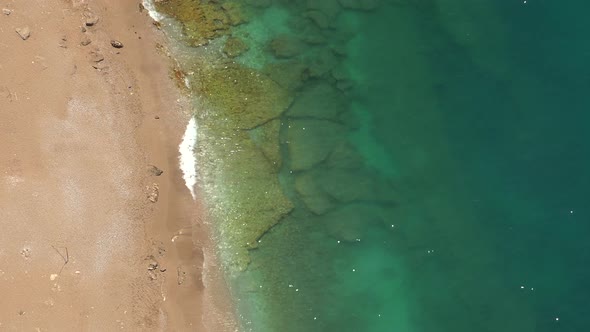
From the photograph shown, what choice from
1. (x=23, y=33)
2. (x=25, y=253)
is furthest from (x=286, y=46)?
(x=25, y=253)

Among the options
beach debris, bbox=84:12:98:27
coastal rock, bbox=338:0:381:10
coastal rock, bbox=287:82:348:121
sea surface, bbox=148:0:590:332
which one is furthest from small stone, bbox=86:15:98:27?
coastal rock, bbox=338:0:381:10

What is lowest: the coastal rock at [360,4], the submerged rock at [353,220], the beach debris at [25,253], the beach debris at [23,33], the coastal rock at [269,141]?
the beach debris at [25,253]

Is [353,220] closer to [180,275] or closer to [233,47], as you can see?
[180,275]

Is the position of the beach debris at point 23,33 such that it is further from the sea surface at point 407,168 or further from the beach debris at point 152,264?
the beach debris at point 152,264

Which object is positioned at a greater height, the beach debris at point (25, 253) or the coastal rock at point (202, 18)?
the coastal rock at point (202, 18)

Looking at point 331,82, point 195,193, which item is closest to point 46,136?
point 195,193

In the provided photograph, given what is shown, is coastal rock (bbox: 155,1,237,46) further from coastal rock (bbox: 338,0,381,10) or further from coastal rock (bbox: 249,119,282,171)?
coastal rock (bbox: 338,0,381,10)

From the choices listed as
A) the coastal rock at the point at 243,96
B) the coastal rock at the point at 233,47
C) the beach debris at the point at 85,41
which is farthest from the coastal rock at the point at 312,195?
the beach debris at the point at 85,41
